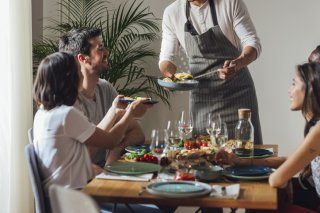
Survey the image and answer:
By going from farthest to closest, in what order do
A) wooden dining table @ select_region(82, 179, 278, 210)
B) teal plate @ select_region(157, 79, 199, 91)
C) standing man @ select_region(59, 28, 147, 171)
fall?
1. teal plate @ select_region(157, 79, 199, 91)
2. standing man @ select_region(59, 28, 147, 171)
3. wooden dining table @ select_region(82, 179, 278, 210)

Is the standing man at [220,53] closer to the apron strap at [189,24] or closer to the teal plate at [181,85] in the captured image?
the apron strap at [189,24]

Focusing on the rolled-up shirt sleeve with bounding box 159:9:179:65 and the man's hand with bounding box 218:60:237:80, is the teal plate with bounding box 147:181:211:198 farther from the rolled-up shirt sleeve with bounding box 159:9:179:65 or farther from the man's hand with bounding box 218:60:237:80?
the rolled-up shirt sleeve with bounding box 159:9:179:65

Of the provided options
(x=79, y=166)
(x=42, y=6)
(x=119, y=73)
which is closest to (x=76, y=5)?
(x=42, y=6)

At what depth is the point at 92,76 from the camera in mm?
2988

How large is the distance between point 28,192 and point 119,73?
3.52ft

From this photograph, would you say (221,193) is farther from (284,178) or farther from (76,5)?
(76,5)

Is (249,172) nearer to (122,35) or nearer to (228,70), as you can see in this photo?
(228,70)

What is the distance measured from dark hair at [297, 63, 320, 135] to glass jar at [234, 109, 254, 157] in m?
0.40

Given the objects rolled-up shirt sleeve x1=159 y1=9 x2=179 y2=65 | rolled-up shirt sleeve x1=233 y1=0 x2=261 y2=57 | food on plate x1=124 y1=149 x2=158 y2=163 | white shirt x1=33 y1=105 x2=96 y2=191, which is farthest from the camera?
rolled-up shirt sleeve x1=159 y1=9 x2=179 y2=65

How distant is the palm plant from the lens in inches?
164

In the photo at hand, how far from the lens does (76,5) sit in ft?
14.5

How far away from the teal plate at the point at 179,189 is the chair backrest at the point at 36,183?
46 centimetres

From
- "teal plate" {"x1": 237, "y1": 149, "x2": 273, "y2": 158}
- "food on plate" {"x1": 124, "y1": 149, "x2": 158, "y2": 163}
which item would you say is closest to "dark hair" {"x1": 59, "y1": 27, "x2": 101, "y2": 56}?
"food on plate" {"x1": 124, "y1": 149, "x2": 158, "y2": 163}

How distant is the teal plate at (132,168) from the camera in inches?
89.4
